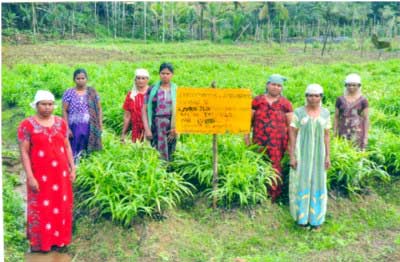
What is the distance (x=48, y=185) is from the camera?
4.19m

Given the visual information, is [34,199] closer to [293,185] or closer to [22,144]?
[22,144]

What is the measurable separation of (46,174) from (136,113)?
1.62 meters

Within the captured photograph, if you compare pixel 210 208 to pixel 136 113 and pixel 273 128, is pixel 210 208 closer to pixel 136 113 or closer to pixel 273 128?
pixel 273 128

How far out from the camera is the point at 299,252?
4289mm

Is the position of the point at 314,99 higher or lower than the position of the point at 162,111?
higher

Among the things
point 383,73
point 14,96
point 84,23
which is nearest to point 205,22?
point 84,23

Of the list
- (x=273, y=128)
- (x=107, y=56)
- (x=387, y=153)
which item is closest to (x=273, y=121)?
(x=273, y=128)

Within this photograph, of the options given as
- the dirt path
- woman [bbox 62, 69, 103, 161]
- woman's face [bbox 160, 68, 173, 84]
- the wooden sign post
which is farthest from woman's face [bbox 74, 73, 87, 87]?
the dirt path

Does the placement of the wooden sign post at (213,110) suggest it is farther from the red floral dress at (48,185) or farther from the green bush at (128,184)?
the red floral dress at (48,185)

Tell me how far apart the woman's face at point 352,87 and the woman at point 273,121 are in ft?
3.20

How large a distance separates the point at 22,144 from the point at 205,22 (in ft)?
55.7

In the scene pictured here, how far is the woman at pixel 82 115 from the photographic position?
17.5 ft

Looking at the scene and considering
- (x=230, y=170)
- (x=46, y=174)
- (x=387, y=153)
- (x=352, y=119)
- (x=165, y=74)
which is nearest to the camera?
(x=46, y=174)

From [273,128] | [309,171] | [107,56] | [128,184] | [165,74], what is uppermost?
[107,56]
